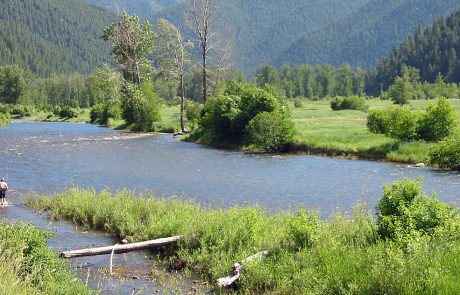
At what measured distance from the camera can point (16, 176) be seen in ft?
141

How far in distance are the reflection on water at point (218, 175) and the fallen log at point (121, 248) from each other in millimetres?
8612

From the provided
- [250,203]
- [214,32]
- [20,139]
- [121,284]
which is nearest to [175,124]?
[214,32]

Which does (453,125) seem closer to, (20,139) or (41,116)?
(20,139)

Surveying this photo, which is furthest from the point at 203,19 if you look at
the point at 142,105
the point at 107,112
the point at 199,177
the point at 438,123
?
the point at 107,112

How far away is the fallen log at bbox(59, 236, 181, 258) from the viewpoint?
19844mm

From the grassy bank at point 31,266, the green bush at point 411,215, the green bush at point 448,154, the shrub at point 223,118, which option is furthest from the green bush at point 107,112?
the green bush at point 411,215

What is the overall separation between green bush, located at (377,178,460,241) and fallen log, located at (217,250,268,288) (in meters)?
3.81

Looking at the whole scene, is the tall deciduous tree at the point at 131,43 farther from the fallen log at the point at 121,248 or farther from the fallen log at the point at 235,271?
the fallen log at the point at 235,271

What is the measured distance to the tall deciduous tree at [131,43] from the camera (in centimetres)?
9506

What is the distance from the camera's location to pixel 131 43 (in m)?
94.6

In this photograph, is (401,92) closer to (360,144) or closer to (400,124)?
(360,144)

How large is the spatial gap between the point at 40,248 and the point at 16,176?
28.5 m

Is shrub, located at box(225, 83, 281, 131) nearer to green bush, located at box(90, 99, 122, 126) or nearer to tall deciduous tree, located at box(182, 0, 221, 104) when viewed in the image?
tall deciduous tree, located at box(182, 0, 221, 104)

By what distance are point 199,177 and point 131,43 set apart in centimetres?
5712
